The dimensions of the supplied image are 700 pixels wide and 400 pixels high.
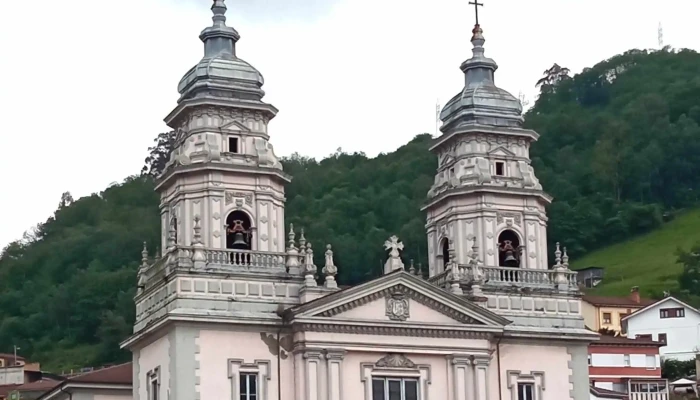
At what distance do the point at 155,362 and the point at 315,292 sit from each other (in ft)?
18.5

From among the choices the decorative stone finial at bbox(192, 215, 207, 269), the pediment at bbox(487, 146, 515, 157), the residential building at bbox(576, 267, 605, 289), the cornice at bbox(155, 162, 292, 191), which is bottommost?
the decorative stone finial at bbox(192, 215, 207, 269)

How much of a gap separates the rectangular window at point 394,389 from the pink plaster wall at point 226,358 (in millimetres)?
2769

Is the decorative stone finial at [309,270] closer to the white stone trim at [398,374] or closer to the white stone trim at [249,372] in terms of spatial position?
the white stone trim at [249,372]

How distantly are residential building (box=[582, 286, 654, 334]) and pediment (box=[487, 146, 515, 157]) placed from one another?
51.7 meters

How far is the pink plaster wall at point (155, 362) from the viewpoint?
49.2m

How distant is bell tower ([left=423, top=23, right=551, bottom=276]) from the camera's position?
5525 cm

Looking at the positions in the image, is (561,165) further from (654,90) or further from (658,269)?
(654,90)

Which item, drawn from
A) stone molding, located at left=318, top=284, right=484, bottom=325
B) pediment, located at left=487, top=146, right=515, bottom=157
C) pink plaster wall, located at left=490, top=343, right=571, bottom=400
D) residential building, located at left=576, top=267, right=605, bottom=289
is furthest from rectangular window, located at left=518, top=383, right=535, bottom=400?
residential building, located at left=576, top=267, right=605, bottom=289

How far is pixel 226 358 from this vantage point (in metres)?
48.8

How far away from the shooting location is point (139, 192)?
12706cm

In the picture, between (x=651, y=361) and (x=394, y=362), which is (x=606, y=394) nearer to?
(x=651, y=361)

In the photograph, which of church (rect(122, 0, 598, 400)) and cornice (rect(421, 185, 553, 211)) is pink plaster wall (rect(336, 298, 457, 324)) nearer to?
church (rect(122, 0, 598, 400))

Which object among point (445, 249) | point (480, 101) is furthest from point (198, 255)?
point (480, 101)

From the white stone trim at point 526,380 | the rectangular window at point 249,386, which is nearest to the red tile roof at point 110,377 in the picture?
the rectangular window at point 249,386
